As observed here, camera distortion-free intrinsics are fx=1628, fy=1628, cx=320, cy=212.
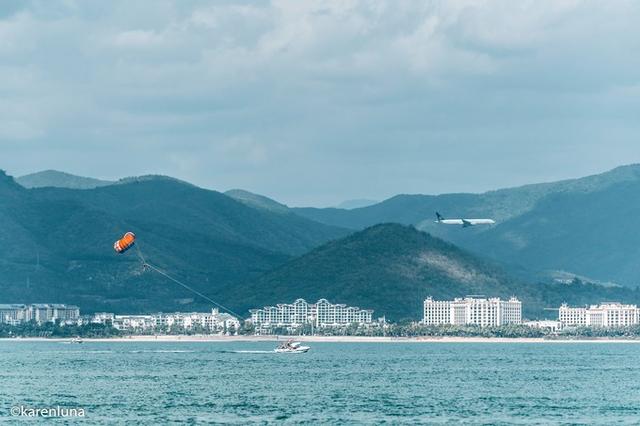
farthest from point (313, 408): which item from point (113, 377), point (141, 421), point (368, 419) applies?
point (113, 377)

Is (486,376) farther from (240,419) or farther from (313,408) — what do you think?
(240,419)

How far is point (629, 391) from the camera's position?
16775 centimetres

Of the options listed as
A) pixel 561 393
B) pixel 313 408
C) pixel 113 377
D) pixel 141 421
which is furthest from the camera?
pixel 113 377

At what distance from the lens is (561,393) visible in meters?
165

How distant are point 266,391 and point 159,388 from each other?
11595mm

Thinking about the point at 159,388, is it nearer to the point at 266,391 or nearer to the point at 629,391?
the point at 266,391

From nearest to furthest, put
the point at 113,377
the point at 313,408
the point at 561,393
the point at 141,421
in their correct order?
the point at 141,421 → the point at 313,408 → the point at 561,393 → the point at 113,377

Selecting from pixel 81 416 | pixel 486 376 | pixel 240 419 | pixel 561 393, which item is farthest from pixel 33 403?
pixel 486 376

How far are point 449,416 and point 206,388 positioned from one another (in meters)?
39.3

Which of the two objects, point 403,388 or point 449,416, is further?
point 403,388

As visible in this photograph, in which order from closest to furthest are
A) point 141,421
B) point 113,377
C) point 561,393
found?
point 141,421 < point 561,393 < point 113,377

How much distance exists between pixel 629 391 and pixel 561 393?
797cm

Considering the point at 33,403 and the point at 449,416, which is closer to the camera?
the point at 449,416

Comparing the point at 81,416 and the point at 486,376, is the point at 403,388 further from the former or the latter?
the point at 81,416
